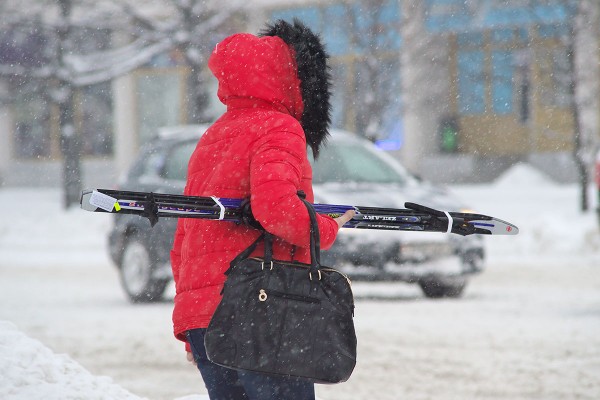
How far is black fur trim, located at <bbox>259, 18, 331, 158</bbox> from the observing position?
10.3 ft

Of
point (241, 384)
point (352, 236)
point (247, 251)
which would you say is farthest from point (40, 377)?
point (352, 236)

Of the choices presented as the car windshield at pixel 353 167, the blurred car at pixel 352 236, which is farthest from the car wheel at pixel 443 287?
the car windshield at pixel 353 167

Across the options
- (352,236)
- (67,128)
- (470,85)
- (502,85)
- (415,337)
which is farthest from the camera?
(470,85)

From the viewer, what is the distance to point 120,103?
108ft

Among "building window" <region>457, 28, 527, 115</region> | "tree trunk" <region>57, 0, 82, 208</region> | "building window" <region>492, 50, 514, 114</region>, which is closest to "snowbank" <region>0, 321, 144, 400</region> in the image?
"building window" <region>457, 28, 527, 115</region>

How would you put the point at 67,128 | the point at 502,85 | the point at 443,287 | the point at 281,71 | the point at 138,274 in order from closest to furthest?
the point at 281,71 → the point at 138,274 → the point at 443,287 → the point at 67,128 → the point at 502,85

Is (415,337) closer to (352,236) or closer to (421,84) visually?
(352,236)

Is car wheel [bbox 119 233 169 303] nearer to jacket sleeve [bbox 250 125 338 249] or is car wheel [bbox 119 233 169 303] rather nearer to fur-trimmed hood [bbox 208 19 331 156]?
fur-trimmed hood [bbox 208 19 331 156]

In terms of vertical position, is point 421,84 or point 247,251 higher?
point 421,84

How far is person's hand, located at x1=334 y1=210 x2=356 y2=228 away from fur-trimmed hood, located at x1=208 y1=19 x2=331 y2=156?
259mm

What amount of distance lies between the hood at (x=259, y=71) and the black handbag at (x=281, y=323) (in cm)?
37

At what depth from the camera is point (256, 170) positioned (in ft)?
9.62

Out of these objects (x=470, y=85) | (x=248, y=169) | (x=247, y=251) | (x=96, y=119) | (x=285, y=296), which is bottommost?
(x=285, y=296)

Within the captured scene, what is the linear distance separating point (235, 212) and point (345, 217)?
13.6 inches
